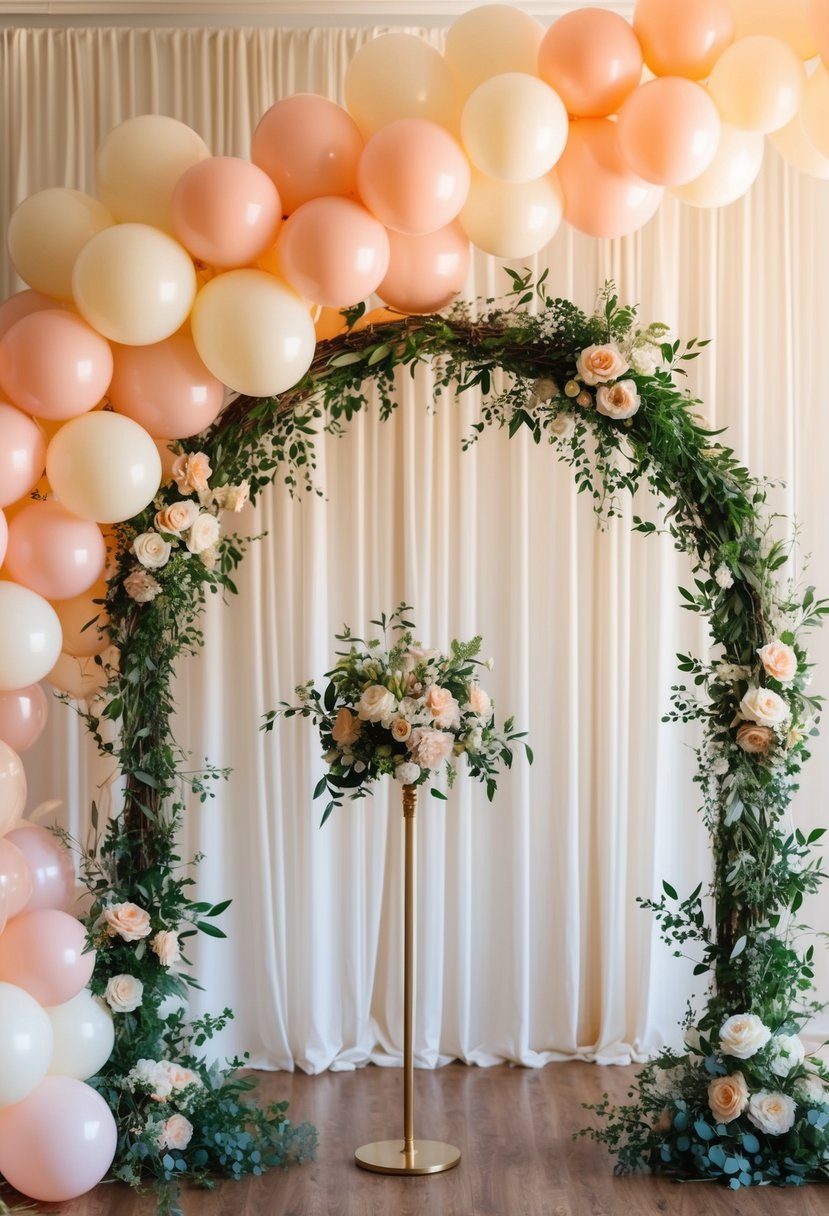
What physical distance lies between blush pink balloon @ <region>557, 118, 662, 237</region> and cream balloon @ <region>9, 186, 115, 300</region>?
1124 millimetres

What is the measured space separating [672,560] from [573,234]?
110 cm

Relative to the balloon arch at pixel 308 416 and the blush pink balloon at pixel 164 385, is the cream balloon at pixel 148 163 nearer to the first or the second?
the balloon arch at pixel 308 416

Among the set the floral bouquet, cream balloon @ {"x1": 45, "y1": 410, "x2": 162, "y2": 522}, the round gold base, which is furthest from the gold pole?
cream balloon @ {"x1": 45, "y1": 410, "x2": 162, "y2": 522}

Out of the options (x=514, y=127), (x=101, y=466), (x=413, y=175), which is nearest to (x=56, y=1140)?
(x=101, y=466)

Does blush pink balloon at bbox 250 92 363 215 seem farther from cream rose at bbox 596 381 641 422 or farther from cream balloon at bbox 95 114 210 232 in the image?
cream rose at bbox 596 381 641 422

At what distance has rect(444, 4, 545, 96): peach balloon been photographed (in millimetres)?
3014

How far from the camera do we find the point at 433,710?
10.6ft

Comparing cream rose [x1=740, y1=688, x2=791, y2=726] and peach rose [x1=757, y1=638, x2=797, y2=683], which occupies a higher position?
peach rose [x1=757, y1=638, x2=797, y2=683]

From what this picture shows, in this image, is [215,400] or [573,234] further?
[573,234]

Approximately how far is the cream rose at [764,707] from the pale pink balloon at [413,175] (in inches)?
55.0

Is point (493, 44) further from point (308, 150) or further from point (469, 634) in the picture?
point (469, 634)

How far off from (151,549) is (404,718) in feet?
2.47

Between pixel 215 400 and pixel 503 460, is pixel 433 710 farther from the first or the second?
pixel 503 460

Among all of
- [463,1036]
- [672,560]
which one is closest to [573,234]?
[672,560]
